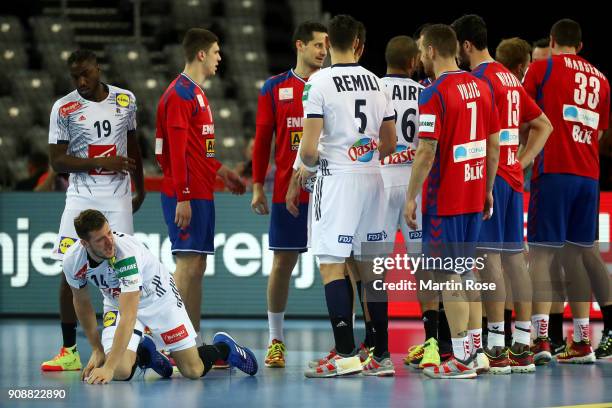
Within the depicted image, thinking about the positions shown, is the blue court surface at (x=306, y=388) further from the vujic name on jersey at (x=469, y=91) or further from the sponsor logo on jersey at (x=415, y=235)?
the vujic name on jersey at (x=469, y=91)

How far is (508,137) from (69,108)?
10.4 feet

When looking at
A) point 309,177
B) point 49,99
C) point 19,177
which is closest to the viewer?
point 309,177

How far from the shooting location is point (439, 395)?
7.21 meters

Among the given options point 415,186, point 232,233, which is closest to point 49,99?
point 232,233

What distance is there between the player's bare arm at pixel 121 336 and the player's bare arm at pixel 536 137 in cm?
292

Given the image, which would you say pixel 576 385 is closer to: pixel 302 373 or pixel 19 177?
pixel 302 373

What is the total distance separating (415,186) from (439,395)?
4.48ft

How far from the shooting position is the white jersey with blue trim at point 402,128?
856 cm

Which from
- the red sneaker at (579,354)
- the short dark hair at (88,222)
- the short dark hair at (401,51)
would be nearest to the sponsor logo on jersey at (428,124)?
the short dark hair at (401,51)

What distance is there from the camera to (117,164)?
8820mm

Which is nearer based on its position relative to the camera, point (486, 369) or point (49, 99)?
point (486, 369)

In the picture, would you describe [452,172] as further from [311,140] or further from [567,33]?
[567,33]

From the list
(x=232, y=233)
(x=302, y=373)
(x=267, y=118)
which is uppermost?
(x=267, y=118)

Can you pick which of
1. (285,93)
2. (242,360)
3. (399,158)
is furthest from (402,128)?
(242,360)
